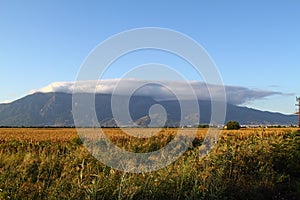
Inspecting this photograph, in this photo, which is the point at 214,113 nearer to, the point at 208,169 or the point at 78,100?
the point at 208,169

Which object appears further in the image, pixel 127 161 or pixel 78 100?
pixel 78 100

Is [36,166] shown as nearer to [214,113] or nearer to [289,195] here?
[214,113]

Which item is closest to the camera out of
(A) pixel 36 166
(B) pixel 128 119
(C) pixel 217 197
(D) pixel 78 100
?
(C) pixel 217 197

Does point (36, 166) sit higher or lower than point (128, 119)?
lower

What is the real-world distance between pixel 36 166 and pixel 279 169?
772 cm

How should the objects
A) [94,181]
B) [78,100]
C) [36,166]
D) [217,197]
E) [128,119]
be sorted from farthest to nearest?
[128,119]
[78,100]
[36,166]
[217,197]
[94,181]

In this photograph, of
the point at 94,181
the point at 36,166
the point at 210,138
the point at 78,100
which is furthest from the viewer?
the point at 210,138

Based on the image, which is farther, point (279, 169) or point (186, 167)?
point (279, 169)

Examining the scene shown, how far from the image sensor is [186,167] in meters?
9.77

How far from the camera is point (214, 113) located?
11.6 m

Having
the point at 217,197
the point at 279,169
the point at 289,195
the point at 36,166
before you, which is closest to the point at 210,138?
the point at 279,169

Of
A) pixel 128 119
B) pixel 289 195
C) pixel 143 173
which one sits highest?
pixel 128 119

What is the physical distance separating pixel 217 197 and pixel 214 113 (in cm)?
333

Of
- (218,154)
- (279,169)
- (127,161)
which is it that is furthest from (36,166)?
(279,169)
